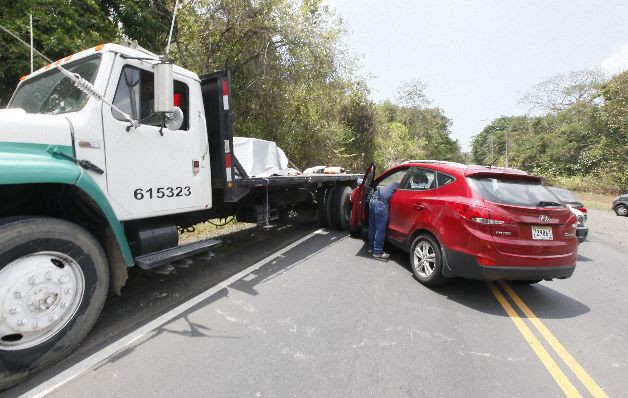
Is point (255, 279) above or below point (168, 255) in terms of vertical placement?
below

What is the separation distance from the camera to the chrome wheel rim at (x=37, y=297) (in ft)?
7.42

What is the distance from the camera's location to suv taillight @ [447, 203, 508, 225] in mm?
3777

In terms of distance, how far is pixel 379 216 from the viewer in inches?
219

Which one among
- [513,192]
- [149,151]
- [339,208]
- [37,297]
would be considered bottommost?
[339,208]

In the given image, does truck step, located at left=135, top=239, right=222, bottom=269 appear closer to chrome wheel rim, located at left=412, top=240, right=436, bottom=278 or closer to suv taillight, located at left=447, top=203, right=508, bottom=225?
chrome wheel rim, located at left=412, top=240, right=436, bottom=278

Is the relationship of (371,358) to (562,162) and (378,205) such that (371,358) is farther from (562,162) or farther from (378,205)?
(562,162)

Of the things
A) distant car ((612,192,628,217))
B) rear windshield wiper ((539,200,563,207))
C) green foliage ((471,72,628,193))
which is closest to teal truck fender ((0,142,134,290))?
rear windshield wiper ((539,200,563,207))

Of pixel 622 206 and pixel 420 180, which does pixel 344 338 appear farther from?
pixel 622 206

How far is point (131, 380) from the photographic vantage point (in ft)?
7.88

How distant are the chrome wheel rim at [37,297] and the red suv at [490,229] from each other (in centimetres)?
382

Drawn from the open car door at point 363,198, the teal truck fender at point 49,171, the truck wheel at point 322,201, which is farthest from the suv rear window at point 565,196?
the teal truck fender at point 49,171

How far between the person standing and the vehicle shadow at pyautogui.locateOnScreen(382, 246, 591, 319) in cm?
82

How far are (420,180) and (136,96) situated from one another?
3.87 meters

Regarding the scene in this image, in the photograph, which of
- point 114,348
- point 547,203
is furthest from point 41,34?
point 547,203
